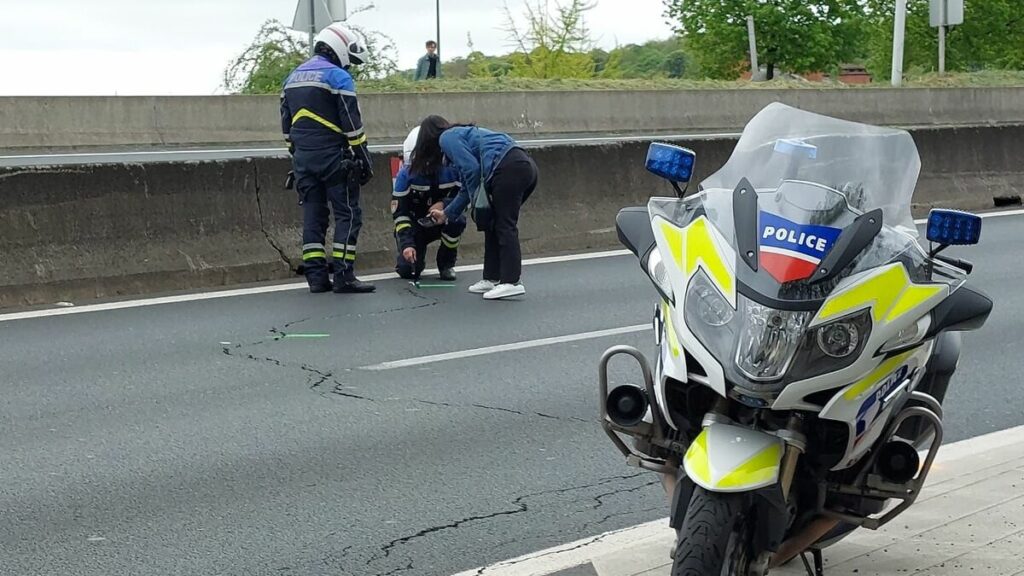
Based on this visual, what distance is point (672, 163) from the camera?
14.6 ft

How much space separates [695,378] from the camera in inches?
157

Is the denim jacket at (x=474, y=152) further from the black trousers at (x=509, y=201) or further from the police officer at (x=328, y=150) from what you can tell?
the police officer at (x=328, y=150)

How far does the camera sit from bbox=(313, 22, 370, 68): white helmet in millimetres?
10930

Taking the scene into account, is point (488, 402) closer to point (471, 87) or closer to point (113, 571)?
point (113, 571)

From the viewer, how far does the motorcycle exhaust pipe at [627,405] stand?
4.42 metres

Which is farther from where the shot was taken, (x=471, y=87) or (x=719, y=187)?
(x=471, y=87)

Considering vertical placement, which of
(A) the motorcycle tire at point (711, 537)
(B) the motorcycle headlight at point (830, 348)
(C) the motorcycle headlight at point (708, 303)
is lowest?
(A) the motorcycle tire at point (711, 537)

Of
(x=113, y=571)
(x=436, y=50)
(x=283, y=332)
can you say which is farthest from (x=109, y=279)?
(x=436, y=50)

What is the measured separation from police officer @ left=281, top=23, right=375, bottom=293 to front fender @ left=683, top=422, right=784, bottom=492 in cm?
727

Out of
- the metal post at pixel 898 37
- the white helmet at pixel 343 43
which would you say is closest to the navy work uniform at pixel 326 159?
the white helmet at pixel 343 43

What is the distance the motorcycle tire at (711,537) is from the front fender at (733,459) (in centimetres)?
6

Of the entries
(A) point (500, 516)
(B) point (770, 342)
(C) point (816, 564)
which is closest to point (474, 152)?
(A) point (500, 516)

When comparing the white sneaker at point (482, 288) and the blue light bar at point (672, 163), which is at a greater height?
the blue light bar at point (672, 163)

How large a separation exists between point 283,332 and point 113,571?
4.53 m
